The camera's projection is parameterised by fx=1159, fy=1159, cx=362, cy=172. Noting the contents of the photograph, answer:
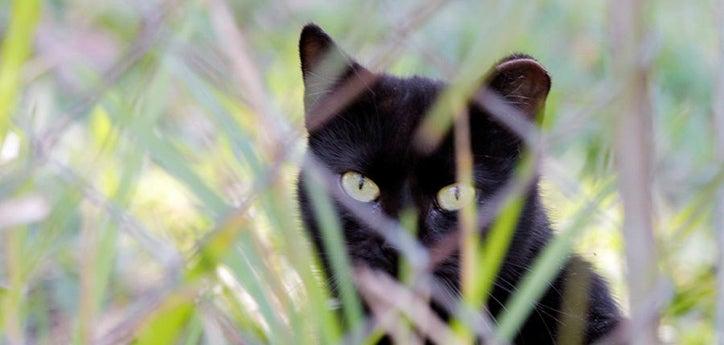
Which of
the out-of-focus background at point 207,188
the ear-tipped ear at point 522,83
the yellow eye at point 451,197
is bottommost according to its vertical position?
the yellow eye at point 451,197

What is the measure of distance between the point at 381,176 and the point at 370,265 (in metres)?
0.18

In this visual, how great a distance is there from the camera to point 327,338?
3.69 feet

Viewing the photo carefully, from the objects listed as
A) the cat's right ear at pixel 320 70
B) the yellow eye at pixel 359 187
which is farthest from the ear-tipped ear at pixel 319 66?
the yellow eye at pixel 359 187

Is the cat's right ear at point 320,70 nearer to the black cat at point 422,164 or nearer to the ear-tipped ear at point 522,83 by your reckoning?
the black cat at point 422,164

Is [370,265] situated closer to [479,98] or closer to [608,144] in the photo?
[479,98]

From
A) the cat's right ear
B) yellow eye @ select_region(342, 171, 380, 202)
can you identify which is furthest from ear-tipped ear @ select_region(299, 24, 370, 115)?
yellow eye @ select_region(342, 171, 380, 202)

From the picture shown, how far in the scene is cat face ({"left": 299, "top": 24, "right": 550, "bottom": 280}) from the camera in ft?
6.15

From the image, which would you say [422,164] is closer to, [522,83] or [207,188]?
[522,83]

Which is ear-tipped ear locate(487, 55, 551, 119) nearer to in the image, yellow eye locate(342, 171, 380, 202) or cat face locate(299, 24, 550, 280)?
cat face locate(299, 24, 550, 280)

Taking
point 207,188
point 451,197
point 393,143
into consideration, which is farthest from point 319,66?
point 207,188

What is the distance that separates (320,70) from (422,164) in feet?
0.75

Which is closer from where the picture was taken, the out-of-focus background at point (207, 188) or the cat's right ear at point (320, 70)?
the out-of-focus background at point (207, 188)

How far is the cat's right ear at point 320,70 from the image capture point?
6.26ft

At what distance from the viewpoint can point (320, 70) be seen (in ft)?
6.23
